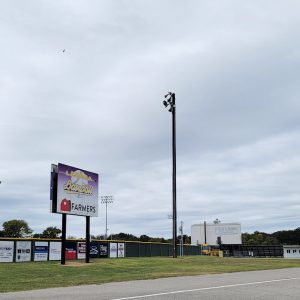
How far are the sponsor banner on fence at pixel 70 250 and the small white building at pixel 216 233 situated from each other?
253ft

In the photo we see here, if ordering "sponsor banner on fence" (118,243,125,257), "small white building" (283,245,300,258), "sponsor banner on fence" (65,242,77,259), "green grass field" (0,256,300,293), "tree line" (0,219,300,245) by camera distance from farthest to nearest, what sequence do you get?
"tree line" (0,219,300,245) < "small white building" (283,245,300,258) < "sponsor banner on fence" (118,243,125,257) < "sponsor banner on fence" (65,242,77,259) < "green grass field" (0,256,300,293)

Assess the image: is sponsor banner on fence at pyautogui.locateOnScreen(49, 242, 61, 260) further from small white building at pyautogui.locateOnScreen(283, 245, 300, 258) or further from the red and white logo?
small white building at pyautogui.locateOnScreen(283, 245, 300, 258)

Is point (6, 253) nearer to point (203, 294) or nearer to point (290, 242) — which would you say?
point (203, 294)

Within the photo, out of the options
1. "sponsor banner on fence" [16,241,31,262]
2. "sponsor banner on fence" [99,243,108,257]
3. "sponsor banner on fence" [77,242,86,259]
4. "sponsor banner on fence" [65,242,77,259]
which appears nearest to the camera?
"sponsor banner on fence" [16,241,31,262]

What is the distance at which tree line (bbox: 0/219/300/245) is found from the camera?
354 ft

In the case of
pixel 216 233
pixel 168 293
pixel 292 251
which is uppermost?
pixel 216 233

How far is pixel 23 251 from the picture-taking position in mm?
33500

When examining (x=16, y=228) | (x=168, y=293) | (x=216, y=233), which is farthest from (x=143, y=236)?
(x=168, y=293)

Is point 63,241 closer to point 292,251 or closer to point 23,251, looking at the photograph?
point 23,251

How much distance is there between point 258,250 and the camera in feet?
347

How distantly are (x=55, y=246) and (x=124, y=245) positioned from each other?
33.4ft

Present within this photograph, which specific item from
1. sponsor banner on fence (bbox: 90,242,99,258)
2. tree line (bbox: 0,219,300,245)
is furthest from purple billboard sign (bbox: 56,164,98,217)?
tree line (bbox: 0,219,300,245)

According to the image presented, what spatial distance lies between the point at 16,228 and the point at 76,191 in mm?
86167

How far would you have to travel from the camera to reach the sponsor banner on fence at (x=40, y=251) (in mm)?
34534
